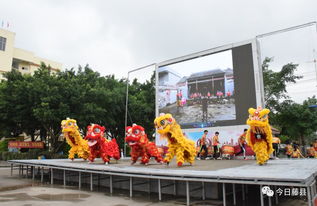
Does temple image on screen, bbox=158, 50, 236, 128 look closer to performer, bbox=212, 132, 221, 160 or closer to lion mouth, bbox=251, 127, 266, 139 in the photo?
performer, bbox=212, 132, 221, 160

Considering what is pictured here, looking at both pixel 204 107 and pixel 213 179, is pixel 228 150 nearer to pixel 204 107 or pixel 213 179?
pixel 204 107

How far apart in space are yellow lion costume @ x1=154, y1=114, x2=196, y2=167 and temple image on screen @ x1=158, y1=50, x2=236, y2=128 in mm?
5895

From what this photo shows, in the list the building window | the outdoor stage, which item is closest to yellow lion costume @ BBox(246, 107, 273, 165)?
the outdoor stage

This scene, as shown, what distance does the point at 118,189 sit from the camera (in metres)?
9.31

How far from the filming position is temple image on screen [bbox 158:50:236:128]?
49.0ft

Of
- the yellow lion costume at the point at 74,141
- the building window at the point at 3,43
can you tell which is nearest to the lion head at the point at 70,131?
the yellow lion costume at the point at 74,141

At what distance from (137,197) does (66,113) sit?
1223 centimetres

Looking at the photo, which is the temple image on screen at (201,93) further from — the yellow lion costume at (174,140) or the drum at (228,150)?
the yellow lion costume at (174,140)

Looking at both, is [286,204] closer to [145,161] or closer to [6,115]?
[145,161]

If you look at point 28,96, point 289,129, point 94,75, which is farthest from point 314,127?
point 28,96

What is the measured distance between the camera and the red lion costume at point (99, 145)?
1085 cm

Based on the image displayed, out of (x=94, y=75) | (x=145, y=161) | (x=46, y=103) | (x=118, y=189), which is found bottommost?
(x=118, y=189)

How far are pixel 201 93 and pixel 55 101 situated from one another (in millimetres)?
10032

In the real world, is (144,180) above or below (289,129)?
below
